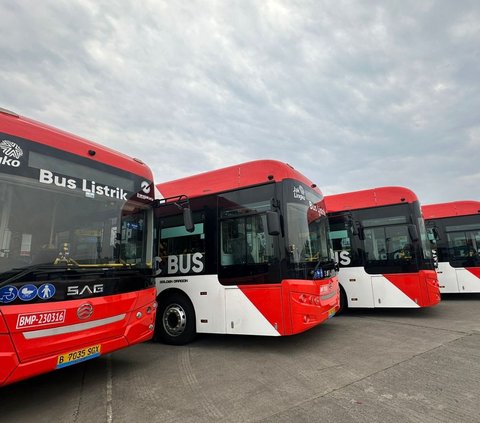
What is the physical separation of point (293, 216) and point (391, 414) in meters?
3.12

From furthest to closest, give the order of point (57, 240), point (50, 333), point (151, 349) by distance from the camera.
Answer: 1. point (151, 349)
2. point (57, 240)
3. point (50, 333)

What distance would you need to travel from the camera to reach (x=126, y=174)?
4.71m

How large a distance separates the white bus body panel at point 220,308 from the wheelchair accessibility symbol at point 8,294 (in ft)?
10.9

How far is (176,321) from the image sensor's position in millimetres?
6336

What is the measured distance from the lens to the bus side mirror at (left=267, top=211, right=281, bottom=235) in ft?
16.6

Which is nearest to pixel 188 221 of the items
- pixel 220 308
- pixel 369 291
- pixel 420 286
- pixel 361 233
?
pixel 220 308

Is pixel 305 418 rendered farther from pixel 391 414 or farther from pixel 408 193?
pixel 408 193

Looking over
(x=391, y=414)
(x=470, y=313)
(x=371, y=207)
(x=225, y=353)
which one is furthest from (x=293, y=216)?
(x=470, y=313)

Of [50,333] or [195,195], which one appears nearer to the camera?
[50,333]

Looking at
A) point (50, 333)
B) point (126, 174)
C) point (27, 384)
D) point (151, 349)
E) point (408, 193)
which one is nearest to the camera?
point (50, 333)

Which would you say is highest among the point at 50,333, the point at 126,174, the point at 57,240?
the point at 126,174

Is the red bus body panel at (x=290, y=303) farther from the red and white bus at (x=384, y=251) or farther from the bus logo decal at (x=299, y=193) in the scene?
the red and white bus at (x=384, y=251)

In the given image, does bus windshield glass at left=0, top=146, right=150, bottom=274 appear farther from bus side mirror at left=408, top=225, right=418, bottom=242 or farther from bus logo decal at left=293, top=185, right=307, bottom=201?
bus side mirror at left=408, top=225, right=418, bottom=242

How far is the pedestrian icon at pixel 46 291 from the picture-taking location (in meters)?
3.36
